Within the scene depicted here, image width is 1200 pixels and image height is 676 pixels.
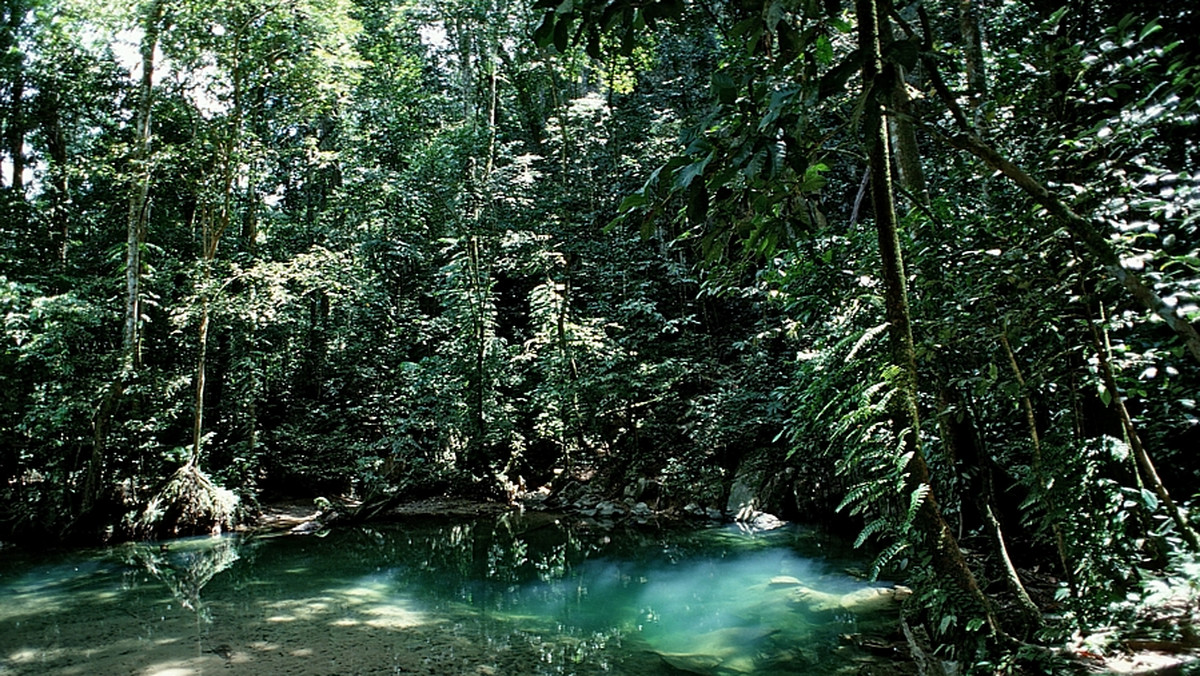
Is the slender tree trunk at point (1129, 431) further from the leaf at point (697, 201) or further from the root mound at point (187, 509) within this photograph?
the root mound at point (187, 509)

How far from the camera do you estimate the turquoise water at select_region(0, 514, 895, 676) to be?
4.39 metres

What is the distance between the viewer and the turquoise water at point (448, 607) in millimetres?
4391

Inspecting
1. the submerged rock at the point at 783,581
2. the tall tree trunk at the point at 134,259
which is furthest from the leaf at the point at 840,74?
the tall tree trunk at the point at 134,259

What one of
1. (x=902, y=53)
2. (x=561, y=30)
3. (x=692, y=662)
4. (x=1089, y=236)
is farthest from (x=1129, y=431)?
(x=692, y=662)

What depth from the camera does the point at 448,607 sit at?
5824 millimetres

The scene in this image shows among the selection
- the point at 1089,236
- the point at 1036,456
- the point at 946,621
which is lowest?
the point at 946,621

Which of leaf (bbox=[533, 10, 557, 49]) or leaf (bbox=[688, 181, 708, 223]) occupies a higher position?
leaf (bbox=[533, 10, 557, 49])

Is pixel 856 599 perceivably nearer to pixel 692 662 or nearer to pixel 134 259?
pixel 692 662

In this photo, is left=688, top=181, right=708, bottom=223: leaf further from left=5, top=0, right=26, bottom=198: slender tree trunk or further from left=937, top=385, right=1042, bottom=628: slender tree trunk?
Result: left=5, top=0, right=26, bottom=198: slender tree trunk

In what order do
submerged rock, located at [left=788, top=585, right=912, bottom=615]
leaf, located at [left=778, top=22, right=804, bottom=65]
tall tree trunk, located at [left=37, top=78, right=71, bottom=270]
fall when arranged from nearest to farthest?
leaf, located at [left=778, top=22, right=804, bottom=65]
submerged rock, located at [left=788, top=585, right=912, bottom=615]
tall tree trunk, located at [left=37, top=78, right=71, bottom=270]

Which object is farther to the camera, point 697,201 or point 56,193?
point 56,193

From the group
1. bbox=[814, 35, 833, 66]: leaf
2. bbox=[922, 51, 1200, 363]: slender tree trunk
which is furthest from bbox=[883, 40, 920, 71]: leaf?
bbox=[814, 35, 833, 66]: leaf

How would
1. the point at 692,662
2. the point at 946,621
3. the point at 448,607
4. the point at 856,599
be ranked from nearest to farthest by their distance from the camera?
the point at 946,621, the point at 692,662, the point at 856,599, the point at 448,607

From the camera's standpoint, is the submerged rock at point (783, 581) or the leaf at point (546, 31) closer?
the leaf at point (546, 31)
